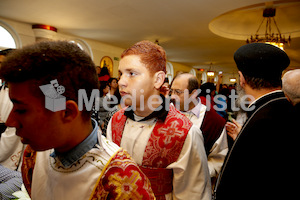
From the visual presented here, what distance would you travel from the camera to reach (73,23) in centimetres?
811

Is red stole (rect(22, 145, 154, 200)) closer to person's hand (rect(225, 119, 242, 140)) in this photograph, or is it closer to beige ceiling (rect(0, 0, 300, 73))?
person's hand (rect(225, 119, 242, 140))

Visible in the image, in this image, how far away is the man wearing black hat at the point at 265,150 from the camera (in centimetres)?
134

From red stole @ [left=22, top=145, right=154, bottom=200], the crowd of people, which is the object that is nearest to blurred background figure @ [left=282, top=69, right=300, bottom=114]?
the crowd of people

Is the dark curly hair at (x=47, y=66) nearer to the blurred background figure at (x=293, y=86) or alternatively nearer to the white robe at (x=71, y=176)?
the white robe at (x=71, y=176)

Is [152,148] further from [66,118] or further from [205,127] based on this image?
[205,127]

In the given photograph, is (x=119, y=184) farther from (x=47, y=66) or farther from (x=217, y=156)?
(x=217, y=156)

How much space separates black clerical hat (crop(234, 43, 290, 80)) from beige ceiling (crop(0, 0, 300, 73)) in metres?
4.48

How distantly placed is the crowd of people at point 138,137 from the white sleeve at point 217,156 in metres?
0.01

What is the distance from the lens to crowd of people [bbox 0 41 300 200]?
0.73 metres

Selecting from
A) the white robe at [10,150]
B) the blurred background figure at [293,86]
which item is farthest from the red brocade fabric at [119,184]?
the white robe at [10,150]

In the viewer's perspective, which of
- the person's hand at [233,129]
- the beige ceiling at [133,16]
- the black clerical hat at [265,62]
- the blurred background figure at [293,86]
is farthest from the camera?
the beige ceiling at [133,16]

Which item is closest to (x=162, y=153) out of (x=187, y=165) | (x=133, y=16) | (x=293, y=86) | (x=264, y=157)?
(x=187, y=165)

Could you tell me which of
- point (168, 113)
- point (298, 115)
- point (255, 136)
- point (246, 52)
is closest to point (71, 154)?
point (168, 113)

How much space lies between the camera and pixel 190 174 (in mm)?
1438
